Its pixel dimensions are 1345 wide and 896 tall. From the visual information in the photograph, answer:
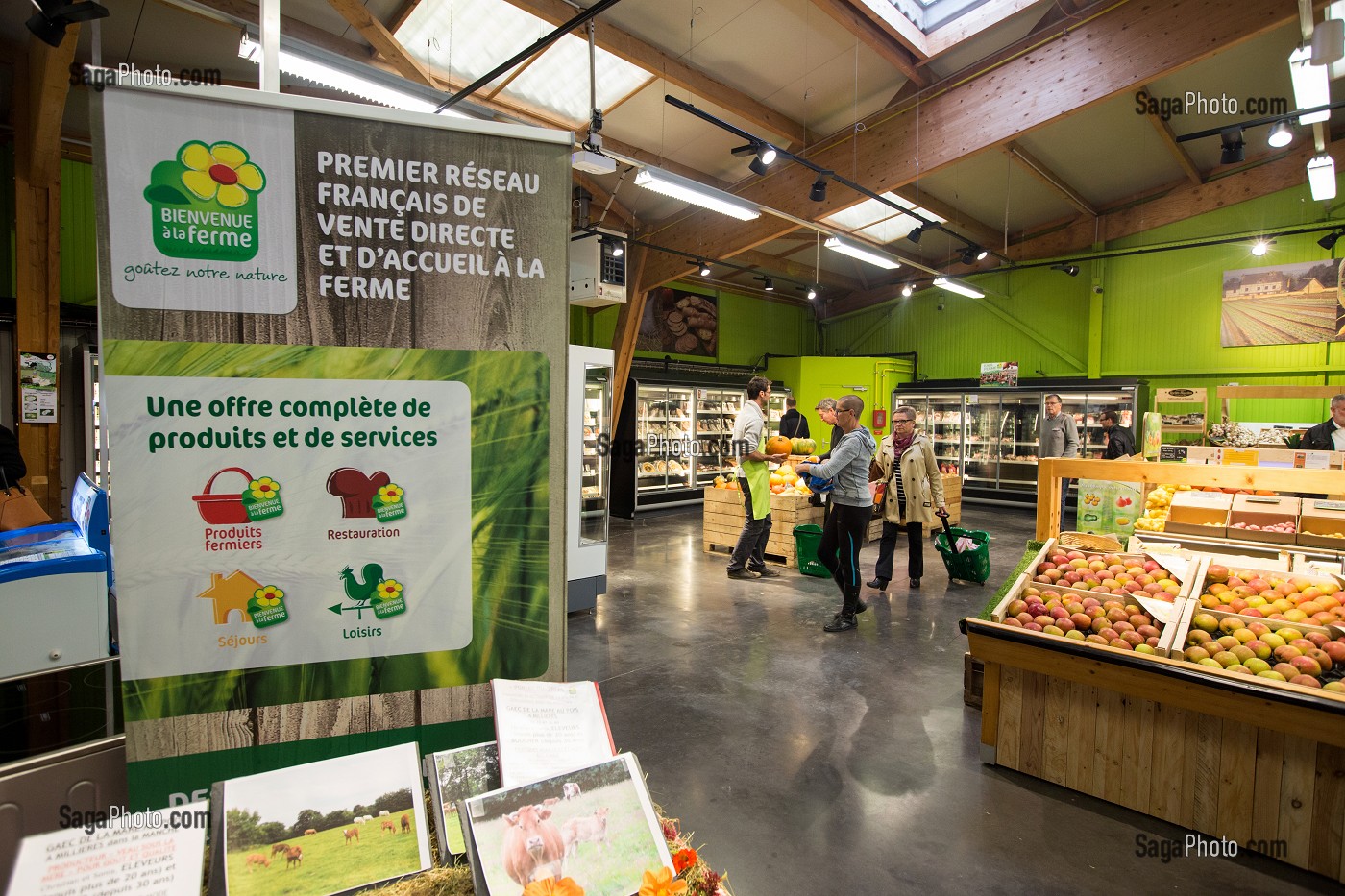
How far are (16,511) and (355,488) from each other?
3.04 m

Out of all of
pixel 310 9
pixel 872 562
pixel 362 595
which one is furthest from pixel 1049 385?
pixel 362 595

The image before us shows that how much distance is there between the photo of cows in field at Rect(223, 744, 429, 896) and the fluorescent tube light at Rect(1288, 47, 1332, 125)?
6029 millimetres

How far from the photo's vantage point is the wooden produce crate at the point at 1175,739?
2393 mm

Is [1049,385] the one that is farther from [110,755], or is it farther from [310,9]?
[110,755]

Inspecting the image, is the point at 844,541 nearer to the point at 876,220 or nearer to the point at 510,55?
the point at 510,55

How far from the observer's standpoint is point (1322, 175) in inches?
243

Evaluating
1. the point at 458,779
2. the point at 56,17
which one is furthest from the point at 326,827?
the point at 56,17

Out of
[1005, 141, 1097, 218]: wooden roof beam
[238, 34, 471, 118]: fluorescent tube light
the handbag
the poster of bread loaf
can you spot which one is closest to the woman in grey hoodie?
[238, 34, 471, 118]: fluorescent tube light

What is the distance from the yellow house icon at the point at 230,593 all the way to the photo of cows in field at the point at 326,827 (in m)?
0.29

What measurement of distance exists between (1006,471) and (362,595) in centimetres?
1277

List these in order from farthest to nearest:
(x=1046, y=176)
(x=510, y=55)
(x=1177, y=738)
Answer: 1. (x=1046, y=176)
2. (x=510, y=55)
3. (x=1177, y=738)

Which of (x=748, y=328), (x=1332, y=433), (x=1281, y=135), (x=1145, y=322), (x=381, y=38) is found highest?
(x=381, y=38)

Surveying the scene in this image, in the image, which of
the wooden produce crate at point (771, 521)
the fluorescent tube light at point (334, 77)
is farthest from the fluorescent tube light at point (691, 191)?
the wooden produce crate at point (771, 521)

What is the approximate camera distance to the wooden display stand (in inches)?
94.2
